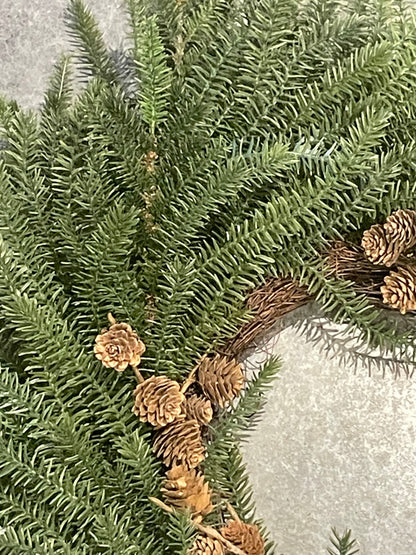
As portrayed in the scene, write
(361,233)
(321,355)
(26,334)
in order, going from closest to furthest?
(26,334)
(361,233)
(321,355)

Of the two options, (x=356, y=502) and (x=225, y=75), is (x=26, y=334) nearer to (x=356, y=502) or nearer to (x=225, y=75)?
(x=225, y=75)

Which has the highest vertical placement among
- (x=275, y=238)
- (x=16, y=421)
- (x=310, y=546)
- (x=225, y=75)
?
(x=225, y=75)

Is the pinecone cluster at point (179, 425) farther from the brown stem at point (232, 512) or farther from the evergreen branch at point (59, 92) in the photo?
the evergreen branch at point (59, 92)

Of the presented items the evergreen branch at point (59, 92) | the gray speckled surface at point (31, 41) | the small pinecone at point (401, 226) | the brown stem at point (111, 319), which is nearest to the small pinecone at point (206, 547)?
the brown stem at point (111, 319)

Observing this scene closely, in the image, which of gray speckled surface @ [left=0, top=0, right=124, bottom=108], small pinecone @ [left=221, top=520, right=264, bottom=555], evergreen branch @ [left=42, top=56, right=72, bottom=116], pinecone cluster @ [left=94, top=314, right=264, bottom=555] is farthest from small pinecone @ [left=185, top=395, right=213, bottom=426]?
gray speckled surface @ [left=0, top=0, right=124, bottom=108]

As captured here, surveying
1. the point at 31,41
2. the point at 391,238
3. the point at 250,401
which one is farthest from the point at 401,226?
the point at 31,41

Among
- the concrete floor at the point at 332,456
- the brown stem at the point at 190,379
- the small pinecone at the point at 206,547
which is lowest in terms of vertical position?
the small pinecone at the point at 206,547

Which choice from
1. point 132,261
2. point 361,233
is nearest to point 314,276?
point 361,233
